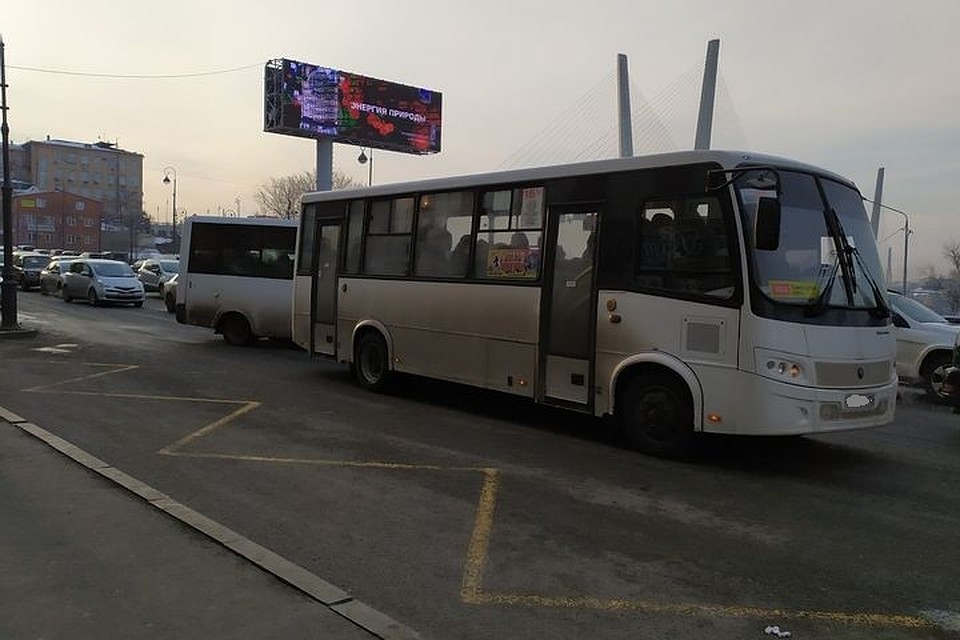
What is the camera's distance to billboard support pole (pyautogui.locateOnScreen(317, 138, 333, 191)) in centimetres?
5003

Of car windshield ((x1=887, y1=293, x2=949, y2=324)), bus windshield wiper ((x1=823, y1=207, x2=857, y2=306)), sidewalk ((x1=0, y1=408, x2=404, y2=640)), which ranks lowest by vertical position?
sidewalk ((x1=0, y1=408, x2=404, y2=640))

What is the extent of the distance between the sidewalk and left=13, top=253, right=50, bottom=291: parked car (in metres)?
35.1

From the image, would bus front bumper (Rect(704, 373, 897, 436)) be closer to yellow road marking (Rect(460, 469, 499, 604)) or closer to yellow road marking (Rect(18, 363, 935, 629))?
yellow road marking (Rect(460, 469, 499, 604))

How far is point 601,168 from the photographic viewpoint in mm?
8109

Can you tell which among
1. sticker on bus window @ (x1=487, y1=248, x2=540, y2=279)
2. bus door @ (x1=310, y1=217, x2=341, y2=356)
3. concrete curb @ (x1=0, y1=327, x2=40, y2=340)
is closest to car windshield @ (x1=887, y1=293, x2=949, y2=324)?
sticker on bus window @ (x1=487, y1=248, x2=540, y2=279)

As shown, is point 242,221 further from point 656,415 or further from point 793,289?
point 793,289

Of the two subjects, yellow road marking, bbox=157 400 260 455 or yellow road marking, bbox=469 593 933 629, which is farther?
yellow road marking, bbox=157 400 260 455

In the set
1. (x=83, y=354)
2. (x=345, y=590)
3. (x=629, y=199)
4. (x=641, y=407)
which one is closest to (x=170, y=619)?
(x=345, y=590)

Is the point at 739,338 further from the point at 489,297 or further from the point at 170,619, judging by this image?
the point at 170,619

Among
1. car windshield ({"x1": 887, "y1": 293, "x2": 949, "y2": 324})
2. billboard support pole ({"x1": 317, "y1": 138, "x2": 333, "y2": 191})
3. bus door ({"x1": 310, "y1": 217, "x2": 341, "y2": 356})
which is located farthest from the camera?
billboard support pole ({"x1": 317, "y1": 138, "x2": 333, "y2": 191})

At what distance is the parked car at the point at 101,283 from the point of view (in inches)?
1093

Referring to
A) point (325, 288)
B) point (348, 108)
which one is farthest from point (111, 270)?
point (348, 108)

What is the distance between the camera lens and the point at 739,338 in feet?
22.6

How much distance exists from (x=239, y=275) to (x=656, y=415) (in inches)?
454
